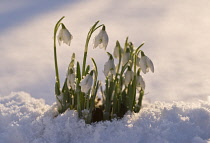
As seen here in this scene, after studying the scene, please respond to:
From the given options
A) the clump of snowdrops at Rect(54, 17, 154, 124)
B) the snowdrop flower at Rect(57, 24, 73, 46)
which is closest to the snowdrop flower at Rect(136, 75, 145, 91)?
the clump of snowdrops at Rect(54, 17, 154, 124)

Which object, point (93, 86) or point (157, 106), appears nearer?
point (93, 86)

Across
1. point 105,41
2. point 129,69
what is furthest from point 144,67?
point 105,41

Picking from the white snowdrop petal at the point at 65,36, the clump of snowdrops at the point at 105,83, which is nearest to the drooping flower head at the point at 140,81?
the clump of snowdrops at the point at 105,83

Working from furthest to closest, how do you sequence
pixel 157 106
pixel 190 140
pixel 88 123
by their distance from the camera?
pixel 157 106 < pixel 88 123 < pixel 190 140

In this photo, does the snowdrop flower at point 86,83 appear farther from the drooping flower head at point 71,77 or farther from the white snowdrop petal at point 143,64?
the white snowdrop petal at point 143,64

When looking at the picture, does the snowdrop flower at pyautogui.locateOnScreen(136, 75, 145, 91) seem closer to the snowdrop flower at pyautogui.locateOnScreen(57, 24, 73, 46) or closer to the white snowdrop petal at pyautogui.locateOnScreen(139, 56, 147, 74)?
the white snowdrop petal at pyautogui.locateOnScreen(139, 56, 147, 74)

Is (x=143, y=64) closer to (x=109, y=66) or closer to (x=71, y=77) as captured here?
(x=109, y=66)

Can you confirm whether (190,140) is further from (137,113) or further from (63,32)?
(63,32)

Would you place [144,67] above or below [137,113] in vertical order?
above
